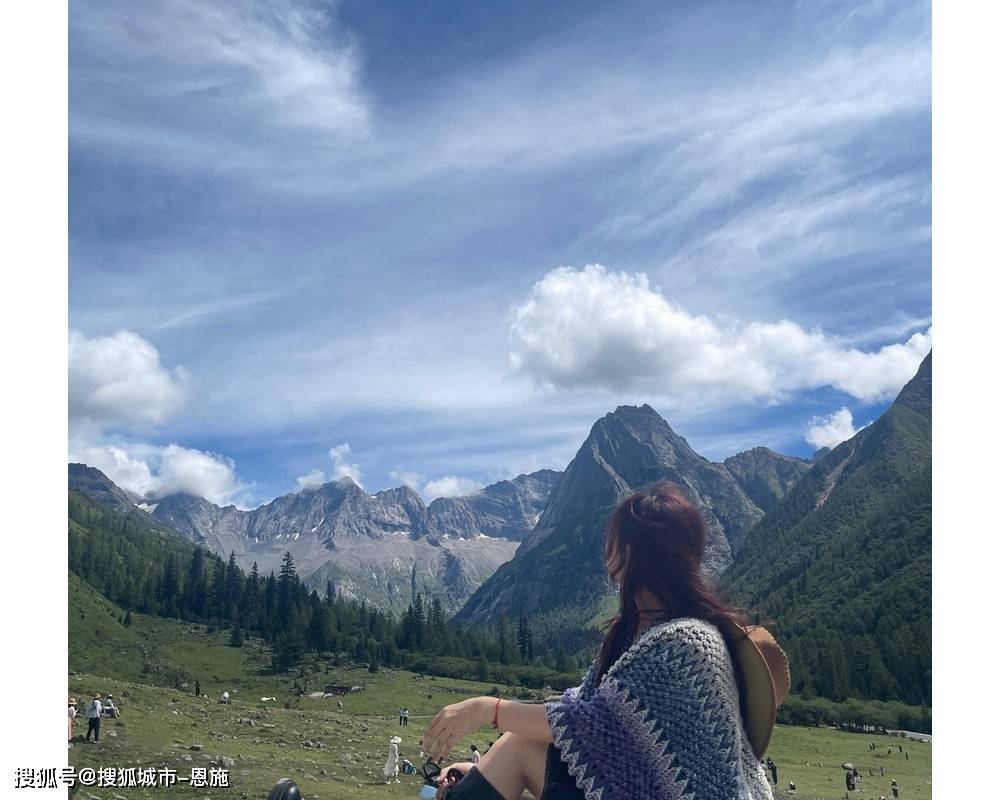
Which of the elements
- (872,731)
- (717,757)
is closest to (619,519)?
(717,757)

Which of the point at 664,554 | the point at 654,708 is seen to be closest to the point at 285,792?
the point at 654,708

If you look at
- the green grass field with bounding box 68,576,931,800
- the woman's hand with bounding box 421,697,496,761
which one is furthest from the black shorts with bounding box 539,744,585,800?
the green grass field with bounding box 68,576,931,800

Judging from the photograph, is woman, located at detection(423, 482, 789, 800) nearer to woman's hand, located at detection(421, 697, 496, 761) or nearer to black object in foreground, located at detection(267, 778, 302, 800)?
woman's hand, located at detection(421, 697, 496, 761)

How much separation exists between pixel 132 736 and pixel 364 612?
13740 centimetres

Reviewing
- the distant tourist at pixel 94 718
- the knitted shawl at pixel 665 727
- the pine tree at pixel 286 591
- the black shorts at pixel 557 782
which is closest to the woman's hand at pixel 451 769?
the black shorts at pixel 557 782

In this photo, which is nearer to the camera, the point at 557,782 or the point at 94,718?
the point at 557,782

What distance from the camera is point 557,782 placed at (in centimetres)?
390

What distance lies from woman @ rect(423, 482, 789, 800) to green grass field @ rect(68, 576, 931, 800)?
58.9ft

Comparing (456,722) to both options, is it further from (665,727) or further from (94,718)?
(94,718)

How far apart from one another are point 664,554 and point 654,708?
74 centimetres

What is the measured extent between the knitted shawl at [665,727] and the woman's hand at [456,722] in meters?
0.41

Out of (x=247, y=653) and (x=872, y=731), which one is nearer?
(x=872, y=731)
